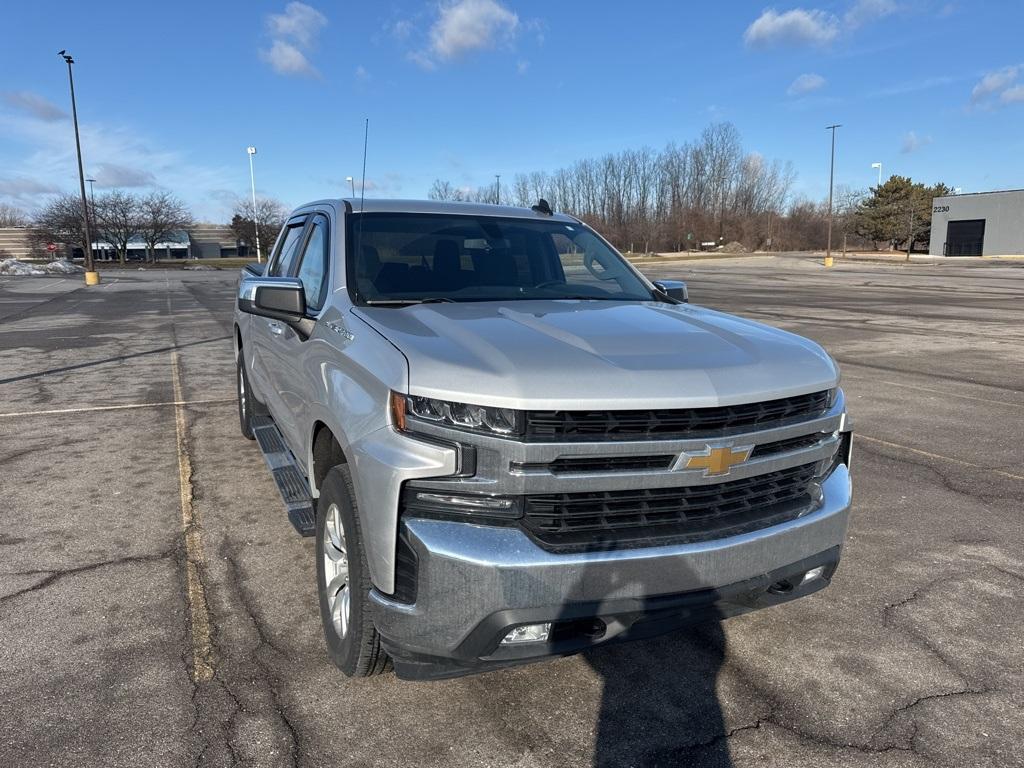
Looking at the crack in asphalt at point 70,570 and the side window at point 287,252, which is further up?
the side window at point 287,252

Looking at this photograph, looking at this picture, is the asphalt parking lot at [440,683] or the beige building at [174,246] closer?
the asphalt parking lot at [440,683]

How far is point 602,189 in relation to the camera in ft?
331

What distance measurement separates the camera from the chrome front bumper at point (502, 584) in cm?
225

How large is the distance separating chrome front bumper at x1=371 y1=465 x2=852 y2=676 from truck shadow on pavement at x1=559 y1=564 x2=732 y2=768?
2 centimetres

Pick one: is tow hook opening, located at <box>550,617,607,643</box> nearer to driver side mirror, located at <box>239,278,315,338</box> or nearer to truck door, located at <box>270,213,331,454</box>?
truck door, located at <box>270,213,331,454</box>

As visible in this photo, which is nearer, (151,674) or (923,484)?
(151,674)

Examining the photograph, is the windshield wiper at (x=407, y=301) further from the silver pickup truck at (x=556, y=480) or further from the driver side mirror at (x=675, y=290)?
the driver side mirror at (x=675, y=290)

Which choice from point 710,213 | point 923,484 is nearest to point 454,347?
point 923,484

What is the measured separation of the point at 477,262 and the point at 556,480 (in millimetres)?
1914

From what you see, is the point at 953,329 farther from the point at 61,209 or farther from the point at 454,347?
the point at 61,209

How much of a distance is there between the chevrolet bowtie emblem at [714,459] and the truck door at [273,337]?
2502 mm

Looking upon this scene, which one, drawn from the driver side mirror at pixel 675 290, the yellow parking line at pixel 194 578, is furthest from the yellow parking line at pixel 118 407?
the driver side mirror at pixel 675 290

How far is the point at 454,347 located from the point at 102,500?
358 cm

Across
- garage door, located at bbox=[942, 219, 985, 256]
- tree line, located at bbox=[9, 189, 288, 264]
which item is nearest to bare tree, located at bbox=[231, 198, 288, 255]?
tree line, located at bbox=[9, 189, 288, 264]
